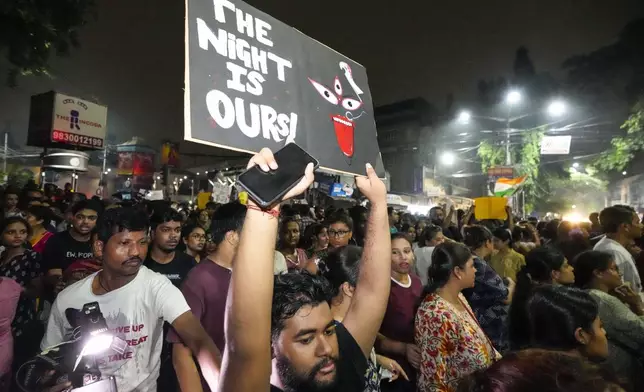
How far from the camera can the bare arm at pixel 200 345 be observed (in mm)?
2256

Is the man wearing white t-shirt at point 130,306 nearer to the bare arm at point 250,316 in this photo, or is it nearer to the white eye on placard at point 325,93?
the bare arm at point 250,316

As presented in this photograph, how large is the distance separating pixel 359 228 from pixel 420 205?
25352mm

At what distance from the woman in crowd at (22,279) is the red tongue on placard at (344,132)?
11.7ft

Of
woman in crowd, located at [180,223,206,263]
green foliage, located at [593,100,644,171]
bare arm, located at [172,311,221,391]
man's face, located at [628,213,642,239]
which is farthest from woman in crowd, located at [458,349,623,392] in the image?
green foliage, located at [593,100,644,171]

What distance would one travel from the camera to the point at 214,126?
83.1 inches

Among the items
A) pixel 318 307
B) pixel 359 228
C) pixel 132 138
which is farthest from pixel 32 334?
pixel 132 138

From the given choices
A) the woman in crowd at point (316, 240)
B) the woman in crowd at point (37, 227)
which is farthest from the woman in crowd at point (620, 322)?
the woman in crowd at point (37, 227)

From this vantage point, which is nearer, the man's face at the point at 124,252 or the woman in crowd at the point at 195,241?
the man's face at the point at 124,252

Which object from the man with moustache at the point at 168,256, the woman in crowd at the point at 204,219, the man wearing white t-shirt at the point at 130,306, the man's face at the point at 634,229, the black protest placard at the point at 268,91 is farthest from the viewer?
the woman in crowd at the point at 204,219

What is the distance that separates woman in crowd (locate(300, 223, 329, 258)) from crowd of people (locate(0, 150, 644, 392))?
3.53ft

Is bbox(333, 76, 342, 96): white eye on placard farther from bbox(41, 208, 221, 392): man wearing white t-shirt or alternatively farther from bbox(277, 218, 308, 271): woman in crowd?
bbox(277, 218, 308, 271): woman in crowd

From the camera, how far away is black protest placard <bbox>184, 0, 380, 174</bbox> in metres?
2.12

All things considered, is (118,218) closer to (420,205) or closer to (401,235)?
(401,235)

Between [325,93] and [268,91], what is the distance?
1.71 ft
